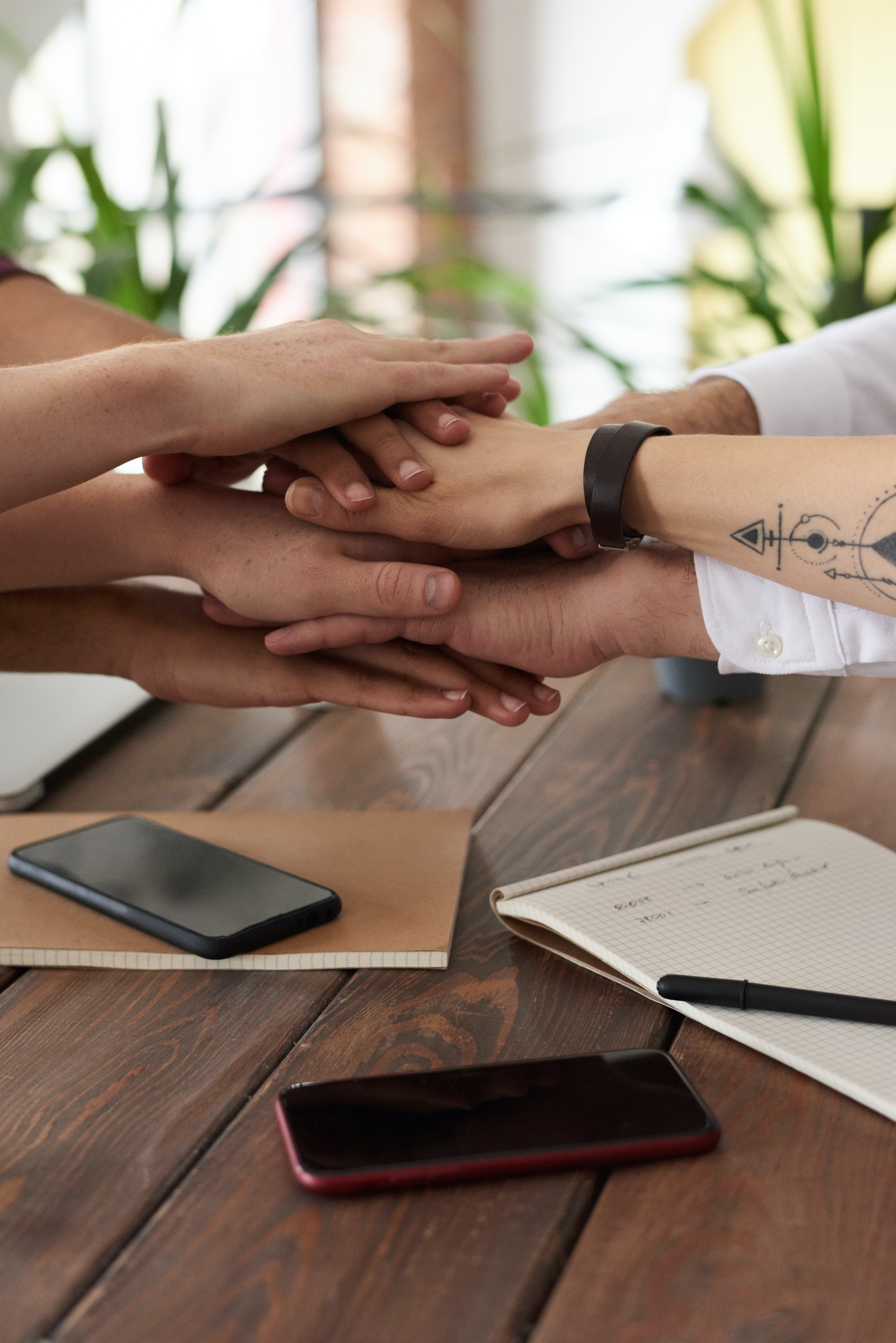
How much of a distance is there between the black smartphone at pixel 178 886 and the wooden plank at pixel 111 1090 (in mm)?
28

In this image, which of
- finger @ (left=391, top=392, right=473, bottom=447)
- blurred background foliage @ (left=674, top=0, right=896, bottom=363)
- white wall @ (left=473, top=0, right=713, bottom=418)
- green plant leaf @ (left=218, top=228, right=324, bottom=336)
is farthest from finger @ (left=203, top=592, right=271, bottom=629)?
white wall @ (left=473, top=0, right=713, bottom=418)

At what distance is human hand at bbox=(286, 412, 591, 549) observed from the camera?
2.98 ft

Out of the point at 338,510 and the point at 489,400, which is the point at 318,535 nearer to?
the point at 338,510

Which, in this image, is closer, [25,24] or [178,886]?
[178,886]

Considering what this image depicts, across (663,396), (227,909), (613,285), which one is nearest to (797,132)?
(613,285)

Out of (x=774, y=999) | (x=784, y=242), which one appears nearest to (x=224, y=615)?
(x=774, y=999)

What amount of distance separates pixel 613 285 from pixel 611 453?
1.42 metres

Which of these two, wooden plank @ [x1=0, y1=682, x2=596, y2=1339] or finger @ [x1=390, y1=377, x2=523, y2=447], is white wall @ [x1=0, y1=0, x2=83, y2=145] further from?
wooden plank @ [x1=0, y1=682, x2=596, y2=1339]

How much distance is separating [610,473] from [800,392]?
0.38 m

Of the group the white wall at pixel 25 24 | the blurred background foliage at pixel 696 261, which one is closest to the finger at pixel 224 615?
the blurred background foliage at pixel 696 261

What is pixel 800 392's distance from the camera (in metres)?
1.15

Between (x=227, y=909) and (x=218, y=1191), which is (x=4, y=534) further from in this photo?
(x=218, y=1191)

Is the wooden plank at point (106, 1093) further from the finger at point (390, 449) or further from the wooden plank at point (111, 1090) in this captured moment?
the finger at point (390, 449)

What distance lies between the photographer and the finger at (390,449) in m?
0.94
